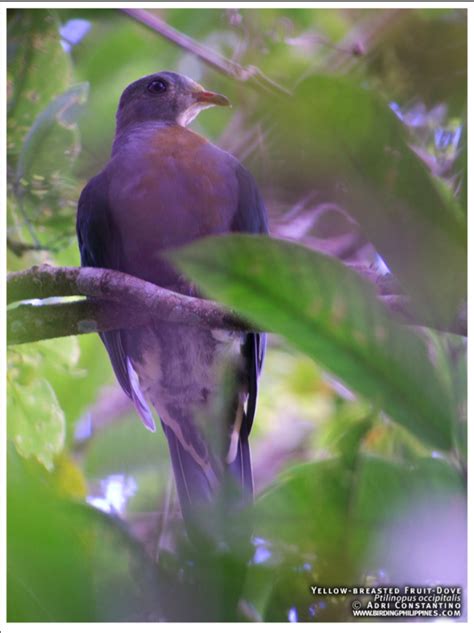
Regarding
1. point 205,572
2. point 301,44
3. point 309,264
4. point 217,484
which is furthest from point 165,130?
point 205,572

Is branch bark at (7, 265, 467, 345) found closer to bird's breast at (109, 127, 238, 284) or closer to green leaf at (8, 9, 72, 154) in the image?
bird's breast at (109, 127, 238, 284)

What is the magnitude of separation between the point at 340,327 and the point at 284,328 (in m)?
0.06

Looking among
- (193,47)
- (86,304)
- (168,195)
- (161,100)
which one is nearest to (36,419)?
(86,304)

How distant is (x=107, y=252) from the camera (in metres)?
1.56

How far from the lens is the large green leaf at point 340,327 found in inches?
31.4

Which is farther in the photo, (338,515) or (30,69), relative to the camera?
(30,69)

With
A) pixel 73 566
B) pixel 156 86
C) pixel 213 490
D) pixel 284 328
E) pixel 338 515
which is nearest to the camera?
pixel 284 328

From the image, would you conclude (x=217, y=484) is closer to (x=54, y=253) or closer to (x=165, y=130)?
(x=54, y=253)

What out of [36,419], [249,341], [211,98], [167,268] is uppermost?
[211,98]

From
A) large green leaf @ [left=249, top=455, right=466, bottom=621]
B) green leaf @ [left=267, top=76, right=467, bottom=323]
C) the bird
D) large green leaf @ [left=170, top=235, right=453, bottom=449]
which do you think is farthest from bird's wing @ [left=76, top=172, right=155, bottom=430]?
large green leaf @ [left=170, top=235, right=453, bottom=449]

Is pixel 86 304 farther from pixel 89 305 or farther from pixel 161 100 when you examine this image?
pixel 161 100

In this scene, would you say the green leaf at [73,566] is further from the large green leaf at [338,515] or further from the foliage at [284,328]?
the large green leaf at [338,515]

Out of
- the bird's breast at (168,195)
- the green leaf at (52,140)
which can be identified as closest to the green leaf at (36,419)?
the bird's breast at (168,195)

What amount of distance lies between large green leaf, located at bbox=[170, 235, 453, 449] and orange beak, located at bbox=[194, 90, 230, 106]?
900 mm
